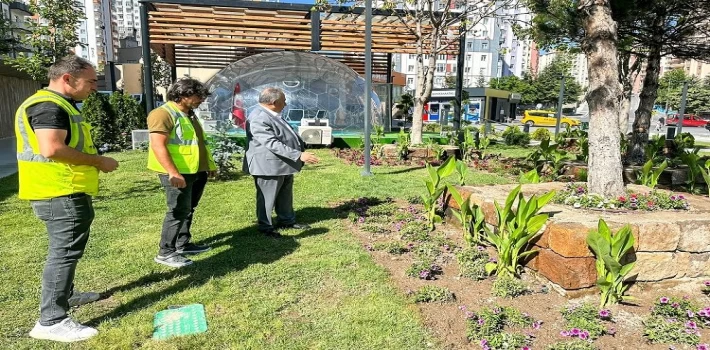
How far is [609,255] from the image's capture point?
3184 millimetres

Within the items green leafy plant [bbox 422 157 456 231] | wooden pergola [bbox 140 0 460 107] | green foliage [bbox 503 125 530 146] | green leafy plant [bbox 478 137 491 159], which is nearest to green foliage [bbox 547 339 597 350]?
green leafy plant [bbox 422 157 456 231]

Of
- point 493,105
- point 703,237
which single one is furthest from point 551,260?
point 493,105

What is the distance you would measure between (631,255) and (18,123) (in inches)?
161

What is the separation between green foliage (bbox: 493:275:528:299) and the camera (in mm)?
3469

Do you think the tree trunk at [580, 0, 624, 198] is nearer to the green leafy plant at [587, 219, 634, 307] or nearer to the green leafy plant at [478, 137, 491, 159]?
the green leafy plant at [587, 219, 634, 307]

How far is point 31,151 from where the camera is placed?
2.69 metres

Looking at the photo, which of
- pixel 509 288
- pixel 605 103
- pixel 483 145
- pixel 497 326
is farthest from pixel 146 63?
pixel 497 326

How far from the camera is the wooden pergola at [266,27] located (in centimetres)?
1268

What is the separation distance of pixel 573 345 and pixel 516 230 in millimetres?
1024

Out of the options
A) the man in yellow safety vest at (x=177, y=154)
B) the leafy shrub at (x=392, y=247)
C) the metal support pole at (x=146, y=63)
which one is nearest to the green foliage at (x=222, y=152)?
the man in yellow safety vest at (x=177, y=154)

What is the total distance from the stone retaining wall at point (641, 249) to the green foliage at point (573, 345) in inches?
26.3

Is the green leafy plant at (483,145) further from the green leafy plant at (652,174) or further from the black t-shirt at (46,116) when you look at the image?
the black t-shirt at (46,116)

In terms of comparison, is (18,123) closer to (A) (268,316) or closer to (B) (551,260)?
(A) (268,316)

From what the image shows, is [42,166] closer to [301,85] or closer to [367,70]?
[367,70]
